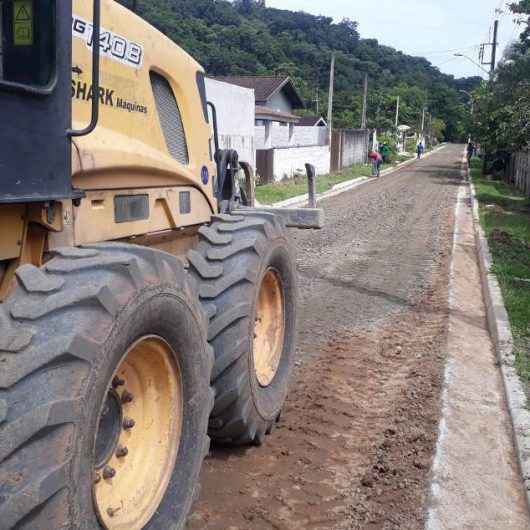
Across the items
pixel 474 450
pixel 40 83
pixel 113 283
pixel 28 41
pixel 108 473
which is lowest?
pixel 474 450

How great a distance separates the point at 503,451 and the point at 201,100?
3050 mm

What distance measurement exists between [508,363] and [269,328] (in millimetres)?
2558

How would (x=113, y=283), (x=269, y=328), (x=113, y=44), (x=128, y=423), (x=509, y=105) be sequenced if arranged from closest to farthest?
(x=113, y=283) < (x=128, y=423) < (x=113, y=44) < (x=269, y=328) < (x=509, y=105)

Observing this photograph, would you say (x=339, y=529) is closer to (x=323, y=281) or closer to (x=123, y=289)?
(x=123, y=289)

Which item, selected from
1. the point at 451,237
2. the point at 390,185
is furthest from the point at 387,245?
the point at 390,185

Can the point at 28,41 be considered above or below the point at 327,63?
below

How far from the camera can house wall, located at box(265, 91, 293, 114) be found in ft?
162

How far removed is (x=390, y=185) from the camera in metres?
29.3

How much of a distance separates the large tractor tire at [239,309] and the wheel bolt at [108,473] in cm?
114

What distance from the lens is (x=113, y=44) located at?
3.44 m

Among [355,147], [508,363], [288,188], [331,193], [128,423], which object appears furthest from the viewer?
[355,147]

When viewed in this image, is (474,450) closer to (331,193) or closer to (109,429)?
(109,429)

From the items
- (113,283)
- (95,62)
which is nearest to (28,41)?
(95,62)

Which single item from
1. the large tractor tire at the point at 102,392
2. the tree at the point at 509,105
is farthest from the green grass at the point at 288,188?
the large tractor tire at the point at 102,392
